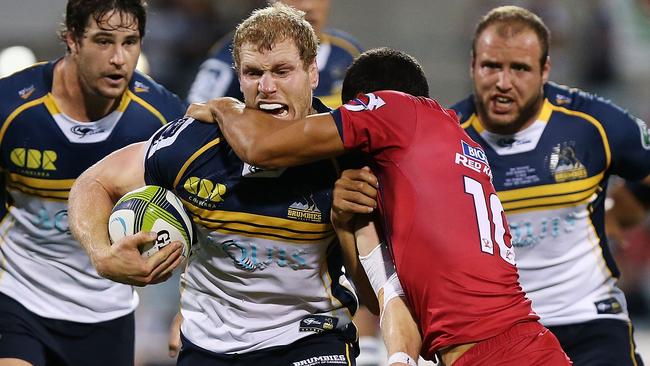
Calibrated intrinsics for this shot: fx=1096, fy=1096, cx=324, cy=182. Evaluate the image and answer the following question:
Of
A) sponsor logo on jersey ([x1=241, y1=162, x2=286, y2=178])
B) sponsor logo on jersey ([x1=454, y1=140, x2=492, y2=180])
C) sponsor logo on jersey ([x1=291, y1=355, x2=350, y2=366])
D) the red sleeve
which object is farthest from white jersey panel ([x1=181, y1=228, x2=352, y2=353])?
sponsor logo on jersey ([x1=454, y1=140, x2=492, y2=180])

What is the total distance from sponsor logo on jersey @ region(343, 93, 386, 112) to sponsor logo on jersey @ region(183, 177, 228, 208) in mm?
686

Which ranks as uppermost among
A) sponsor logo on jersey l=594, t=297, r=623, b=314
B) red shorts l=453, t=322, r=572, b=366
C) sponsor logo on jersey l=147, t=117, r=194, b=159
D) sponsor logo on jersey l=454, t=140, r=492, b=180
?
sponsor logo on jersey l=454, t=140, r=492, b=180

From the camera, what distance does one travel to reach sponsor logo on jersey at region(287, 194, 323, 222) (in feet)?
15.2

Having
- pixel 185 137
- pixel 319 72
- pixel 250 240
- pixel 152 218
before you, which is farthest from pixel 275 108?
pixel 319 72

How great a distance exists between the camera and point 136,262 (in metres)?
4.30

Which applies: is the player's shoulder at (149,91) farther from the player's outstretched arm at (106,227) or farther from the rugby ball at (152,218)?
the rugby ball at (152,218)

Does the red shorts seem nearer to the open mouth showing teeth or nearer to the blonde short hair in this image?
the open mouth showing teeth

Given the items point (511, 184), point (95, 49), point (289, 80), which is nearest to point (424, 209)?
point (289, 80)

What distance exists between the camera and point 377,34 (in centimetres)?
1545

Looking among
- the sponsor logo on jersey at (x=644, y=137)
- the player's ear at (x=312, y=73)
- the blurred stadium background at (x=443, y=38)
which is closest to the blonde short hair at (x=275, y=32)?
the player's ear at (x=312, y=73)

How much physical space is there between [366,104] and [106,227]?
1220 mm

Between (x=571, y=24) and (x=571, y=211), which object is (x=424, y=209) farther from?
(x=571, y=24)

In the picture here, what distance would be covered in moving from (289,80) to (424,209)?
0.81m

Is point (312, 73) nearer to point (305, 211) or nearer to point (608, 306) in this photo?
point (305, 211)
